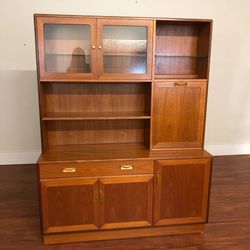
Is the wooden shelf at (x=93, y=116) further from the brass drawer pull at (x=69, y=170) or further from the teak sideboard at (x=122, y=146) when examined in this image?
the brass drawer pull at (x=69, y=170)

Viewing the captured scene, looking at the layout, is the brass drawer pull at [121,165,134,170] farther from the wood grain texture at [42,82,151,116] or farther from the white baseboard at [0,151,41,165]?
the white baseboard at [0,151,41,165]

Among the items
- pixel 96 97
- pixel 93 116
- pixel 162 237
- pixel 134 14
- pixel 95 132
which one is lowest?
pixel 162 237

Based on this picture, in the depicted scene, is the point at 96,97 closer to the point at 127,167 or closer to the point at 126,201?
the point at 127,167

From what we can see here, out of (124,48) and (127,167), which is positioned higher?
(124,48)

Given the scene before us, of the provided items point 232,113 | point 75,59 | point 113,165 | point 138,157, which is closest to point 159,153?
point 138,157

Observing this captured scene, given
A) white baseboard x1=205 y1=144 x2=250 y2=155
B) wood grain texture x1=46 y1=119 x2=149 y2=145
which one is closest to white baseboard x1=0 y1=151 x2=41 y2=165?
wood grain texture x1=46 y1=119 x2=149 y2=145

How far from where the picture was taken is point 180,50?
246cm

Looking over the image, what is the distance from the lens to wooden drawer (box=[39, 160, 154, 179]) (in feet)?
6.50

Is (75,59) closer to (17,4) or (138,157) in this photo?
(138,157)

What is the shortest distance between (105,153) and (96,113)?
0.43 metres

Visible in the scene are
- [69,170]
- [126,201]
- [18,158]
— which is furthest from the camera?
[18,158]

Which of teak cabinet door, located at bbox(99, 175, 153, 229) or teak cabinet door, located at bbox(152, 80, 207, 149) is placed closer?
teak cabinet door, located at bbox(99, 175, 153, 229)

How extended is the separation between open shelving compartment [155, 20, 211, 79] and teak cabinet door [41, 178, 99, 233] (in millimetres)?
1147

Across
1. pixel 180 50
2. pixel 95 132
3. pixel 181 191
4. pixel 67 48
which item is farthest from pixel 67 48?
pixel 181 191
